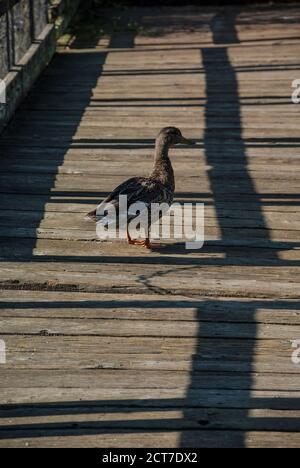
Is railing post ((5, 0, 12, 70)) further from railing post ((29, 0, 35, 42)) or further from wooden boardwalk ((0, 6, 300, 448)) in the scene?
railing post ((29, 0, 35, 42))

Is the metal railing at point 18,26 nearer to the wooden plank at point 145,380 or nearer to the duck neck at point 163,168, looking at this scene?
the duck neck at point 163,168

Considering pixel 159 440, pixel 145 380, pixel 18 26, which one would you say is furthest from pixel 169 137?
pixel 18 26

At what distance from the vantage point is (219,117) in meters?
11.7

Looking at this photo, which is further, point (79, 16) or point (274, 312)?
point (79, 16)

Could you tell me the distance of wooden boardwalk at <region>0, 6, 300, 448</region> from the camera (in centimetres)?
542

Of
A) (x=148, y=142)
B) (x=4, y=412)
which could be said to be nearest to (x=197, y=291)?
(x=4, y=412)

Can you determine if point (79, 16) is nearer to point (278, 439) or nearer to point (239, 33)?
point (239, 33)

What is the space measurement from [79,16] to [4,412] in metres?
12.3

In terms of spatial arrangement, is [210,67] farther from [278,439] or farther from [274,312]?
[278,439]

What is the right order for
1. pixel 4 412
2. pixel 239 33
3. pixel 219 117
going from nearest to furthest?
pixel 4 412 < pixel 219 117 < pixel 239 33

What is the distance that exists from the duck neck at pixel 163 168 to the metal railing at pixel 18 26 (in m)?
2.96

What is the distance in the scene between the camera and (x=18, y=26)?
40.9 ft

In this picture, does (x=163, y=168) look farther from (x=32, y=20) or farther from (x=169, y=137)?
(x=32, y=20)
